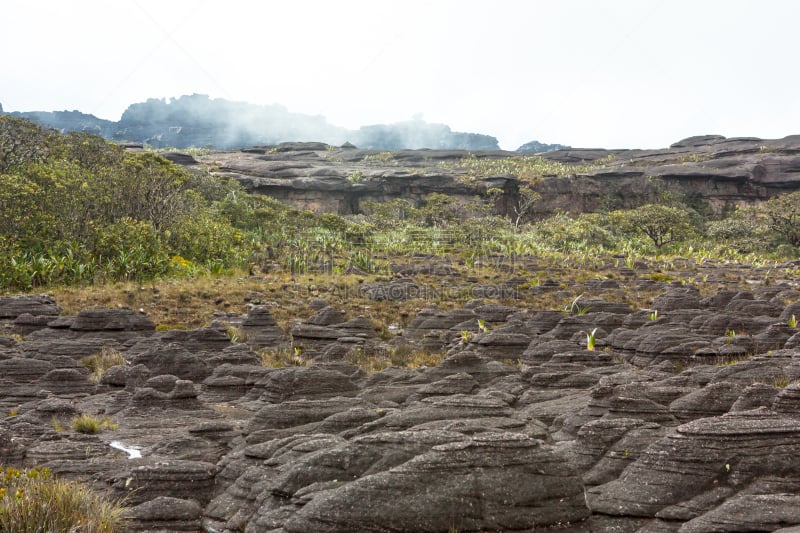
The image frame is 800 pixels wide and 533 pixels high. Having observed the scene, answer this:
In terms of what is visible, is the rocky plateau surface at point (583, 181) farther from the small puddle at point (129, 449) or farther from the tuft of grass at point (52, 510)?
the tuft of grass at point (52, 510)

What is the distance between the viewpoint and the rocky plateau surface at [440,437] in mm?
6574

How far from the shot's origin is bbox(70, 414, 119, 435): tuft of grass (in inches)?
426

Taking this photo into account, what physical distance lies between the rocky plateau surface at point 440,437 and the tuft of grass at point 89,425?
7.2 inches

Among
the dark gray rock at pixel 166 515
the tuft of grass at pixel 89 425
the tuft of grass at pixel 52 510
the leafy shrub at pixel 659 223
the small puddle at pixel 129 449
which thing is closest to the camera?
the tuft of grass at pixel 52 510

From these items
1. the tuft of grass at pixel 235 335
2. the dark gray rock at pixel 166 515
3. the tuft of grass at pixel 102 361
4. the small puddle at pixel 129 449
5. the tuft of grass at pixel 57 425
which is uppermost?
the dark gray rock at pixel 166 515

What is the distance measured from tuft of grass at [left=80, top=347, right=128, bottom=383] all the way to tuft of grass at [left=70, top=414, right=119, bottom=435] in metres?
4.59

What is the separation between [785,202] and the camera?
58.3 metres

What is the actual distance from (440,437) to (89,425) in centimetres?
666

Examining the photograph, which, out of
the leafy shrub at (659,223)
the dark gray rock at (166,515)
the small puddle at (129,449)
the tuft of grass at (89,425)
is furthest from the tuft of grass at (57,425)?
the leafy shrub at (659,223)

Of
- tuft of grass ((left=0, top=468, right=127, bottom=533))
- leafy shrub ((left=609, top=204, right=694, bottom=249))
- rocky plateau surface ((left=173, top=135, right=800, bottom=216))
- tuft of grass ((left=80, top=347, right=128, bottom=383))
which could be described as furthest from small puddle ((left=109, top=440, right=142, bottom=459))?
rocky plateau surface ((left=173, top=135, right=800, bottom=216))

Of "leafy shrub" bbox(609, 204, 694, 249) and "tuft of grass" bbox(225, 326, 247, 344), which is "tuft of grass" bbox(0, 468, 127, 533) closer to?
"tuft of grass" bbox(225, 326, 247, 344)

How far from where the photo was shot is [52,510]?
6398 millimetres

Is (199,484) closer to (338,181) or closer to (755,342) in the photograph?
(755,342)

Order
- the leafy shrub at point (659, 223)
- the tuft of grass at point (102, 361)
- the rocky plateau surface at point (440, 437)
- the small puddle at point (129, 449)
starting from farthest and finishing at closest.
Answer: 1. the leafy shrub at point (659, 223)
2. the tuft of grass at point (102, 361)
3. the small puddle at point (129, 449)
4. the rocky plateau surface at point (440, 437)
